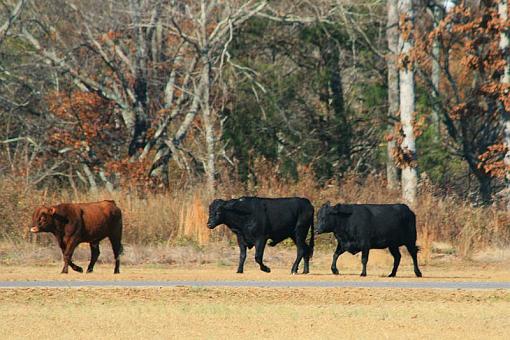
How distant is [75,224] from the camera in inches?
989

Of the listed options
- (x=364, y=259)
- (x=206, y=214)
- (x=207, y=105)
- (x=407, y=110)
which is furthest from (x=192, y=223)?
(x=407, y=110)

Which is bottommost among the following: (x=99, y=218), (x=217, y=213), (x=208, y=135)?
(x=99, y=218)

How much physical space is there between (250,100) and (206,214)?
9817 mm

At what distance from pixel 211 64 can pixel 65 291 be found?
18050 mm

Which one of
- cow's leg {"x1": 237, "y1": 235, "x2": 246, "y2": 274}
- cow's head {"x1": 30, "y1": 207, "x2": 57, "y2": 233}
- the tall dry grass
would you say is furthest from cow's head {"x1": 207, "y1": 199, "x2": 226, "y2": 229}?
the tall dry grass

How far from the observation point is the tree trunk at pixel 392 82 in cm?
3888

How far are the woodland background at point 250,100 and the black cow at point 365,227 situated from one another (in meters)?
9.20

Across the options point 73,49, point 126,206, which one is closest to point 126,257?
point 126,206

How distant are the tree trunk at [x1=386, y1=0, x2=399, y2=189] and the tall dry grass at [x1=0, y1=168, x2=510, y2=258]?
2848 mm

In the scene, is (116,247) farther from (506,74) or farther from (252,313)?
(506,74)

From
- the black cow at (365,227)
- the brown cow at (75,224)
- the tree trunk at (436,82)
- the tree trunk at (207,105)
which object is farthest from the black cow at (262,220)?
the tree trunk at (436,82)

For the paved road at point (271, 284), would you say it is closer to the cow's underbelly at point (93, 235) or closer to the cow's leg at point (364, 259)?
the cow's leg at point (364, 259)

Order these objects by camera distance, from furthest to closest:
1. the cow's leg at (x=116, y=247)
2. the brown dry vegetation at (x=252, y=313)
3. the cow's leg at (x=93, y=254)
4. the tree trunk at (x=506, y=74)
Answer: the tree trunk at (x=506, y=74), the cow's leg at (x=116, y=247), the cow's leg at (x=93, y=254), the brown dry vegetation at (x=252, y=313)

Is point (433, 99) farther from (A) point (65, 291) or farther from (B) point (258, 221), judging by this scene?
(A) point (65, 291)
